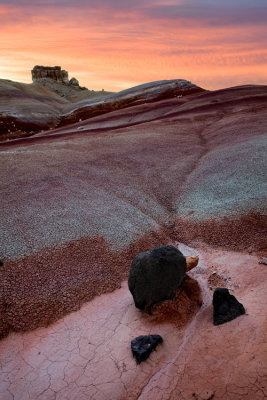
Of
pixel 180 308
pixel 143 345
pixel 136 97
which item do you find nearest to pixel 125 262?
pixel 180 308

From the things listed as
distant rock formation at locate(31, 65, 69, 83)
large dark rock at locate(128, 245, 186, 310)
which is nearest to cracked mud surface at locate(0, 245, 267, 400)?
large dark rock at locate(128, 245, 186, 310)

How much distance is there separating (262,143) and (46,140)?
21111 millimetres

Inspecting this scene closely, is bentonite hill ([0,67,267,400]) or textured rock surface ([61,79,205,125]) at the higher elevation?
textured rock surface ([61,79,205,125])

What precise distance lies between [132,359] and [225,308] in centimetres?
274

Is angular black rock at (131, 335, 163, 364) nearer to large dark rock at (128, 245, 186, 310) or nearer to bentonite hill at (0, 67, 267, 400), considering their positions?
bentonite hill at (0, 67, 267, 400)

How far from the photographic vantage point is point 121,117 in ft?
140

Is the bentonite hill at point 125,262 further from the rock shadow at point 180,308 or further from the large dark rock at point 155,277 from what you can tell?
the large dark rock at point 155,277

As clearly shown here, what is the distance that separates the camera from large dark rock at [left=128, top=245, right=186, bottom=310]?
8.66 metres

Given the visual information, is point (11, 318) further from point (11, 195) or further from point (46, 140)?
point (46, 140)

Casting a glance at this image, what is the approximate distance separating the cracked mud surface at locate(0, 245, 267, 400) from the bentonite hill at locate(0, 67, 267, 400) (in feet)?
0.09

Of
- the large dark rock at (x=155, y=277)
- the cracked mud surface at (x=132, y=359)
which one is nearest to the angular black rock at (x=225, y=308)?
the cracked mud surface at (x=132, y=359)

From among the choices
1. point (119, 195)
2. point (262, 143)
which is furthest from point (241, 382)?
point (262, 143)

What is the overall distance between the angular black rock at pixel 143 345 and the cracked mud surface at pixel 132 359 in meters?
0.15

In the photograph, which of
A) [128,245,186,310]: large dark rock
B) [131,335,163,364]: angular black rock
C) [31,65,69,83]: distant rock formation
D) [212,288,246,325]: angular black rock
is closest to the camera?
[131,335,163,364]: angular black rock
